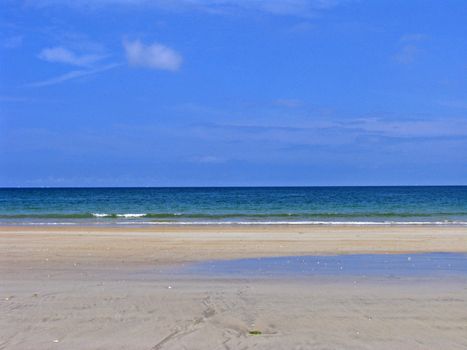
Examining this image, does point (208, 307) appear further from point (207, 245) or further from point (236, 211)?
point (236, 211)

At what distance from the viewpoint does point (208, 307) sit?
10.3 meters

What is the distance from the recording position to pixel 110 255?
1842 cm

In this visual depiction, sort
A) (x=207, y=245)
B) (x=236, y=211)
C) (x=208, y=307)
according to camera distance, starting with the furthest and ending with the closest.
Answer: (x=236, y=211), (x=207, y=245), (x=208, y=307)

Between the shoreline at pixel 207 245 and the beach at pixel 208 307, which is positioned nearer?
the beach at pixel 208 307

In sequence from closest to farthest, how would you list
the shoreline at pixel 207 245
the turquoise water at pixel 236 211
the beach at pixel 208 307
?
1. the beach at pixel 208 307
2. the shoreline at pixel 207 245
3. the turquoise water at pixel 236 211

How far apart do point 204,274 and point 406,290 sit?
14.8 ft

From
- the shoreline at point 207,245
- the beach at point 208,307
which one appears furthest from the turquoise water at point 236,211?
the beach at point 208,307

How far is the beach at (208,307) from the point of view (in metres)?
8.26

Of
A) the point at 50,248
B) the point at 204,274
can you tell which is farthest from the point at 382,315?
the point at 50,248

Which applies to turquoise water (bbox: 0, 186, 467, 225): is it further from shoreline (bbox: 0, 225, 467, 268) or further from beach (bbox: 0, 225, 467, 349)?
beach (bbox: 0, 225, 467, 349)

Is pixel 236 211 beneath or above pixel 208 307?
above

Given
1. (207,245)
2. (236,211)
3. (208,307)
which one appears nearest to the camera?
(208,307)

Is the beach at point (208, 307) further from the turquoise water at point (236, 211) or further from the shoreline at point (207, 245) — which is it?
the turquoise water at point (236, 211)

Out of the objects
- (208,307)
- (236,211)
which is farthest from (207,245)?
(236,211)
